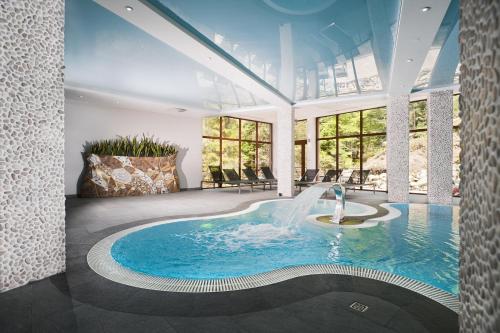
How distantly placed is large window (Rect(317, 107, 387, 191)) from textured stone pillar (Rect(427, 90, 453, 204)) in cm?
311

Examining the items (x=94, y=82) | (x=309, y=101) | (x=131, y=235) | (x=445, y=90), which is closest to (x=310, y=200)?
(x=131, y=235)

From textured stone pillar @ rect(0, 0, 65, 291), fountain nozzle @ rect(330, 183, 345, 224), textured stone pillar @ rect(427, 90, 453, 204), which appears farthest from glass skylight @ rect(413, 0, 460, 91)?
textured stone pillar @ rect(0, 0, 65, 291)

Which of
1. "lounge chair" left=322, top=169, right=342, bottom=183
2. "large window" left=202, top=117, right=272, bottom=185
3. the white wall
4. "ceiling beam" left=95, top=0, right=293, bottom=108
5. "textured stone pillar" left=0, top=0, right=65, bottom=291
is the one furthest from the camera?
"large window" left=202, top=117, right=272, bottom=185

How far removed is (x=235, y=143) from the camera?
14.8m

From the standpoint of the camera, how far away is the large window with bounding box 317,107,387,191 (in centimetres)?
1224

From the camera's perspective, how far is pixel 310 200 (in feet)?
22.4

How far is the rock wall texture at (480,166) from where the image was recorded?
2.69ft

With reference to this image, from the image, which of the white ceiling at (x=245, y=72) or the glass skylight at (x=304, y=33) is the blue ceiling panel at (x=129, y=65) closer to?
the white ceiling at (x=245, y=72)

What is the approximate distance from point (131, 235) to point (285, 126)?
23.0 ft

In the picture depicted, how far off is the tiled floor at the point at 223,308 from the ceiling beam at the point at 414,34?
3.64m

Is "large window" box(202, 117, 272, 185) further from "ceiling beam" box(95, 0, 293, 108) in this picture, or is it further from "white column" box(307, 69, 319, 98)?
"ceiling beam" box(95, 0, 293, 108)

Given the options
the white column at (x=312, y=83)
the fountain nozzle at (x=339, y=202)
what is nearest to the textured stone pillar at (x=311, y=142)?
the white column at (x=312, y=83)

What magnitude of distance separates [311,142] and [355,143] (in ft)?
6.82

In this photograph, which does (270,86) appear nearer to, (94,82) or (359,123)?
(94,82)
